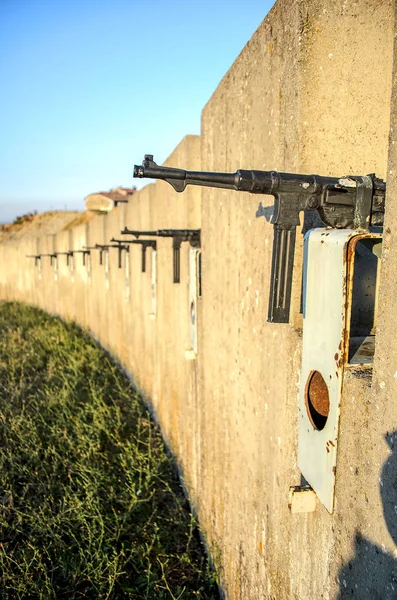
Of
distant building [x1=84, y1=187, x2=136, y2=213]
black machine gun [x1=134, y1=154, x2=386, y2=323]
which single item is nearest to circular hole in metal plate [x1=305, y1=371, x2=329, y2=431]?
black machine gun [x1=134, y1=154, x2=386, y2=323]

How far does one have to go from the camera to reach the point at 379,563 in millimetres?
1035

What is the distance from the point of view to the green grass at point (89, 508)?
2713 mm

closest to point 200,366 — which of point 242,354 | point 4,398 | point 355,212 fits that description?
point 242,354

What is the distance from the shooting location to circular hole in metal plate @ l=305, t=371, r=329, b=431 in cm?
133

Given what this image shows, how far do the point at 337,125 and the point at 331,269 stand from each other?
0.61m

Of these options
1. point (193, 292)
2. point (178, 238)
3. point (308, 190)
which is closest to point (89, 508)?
point (193, 292)

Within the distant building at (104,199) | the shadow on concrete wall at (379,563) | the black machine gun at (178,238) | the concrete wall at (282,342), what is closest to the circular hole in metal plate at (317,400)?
the concrete wall at (282,342)

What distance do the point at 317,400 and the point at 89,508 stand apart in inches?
100

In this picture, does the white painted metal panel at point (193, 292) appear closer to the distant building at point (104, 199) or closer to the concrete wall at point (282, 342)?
the concrete wall at point (282, 342)

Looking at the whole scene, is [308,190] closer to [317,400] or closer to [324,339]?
[324,339]

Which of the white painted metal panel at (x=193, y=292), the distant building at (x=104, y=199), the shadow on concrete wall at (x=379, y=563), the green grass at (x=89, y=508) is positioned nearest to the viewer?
the shadow on concrete wall at (x=379, y=563)

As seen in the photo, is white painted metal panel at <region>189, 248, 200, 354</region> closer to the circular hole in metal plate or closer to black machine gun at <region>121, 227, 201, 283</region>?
black machine gun at <region>121, 227, 201, 283</region>

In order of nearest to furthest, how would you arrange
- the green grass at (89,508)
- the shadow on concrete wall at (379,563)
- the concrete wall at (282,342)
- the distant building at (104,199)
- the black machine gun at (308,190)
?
1. the shadow on concrete wall at (379,563)
2. the concrete wall at (282,342)
3. the black machine gun at (308,190)
4. the green grass at (89,508)
5. the distant building at (104,199)

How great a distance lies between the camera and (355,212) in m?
1.29
